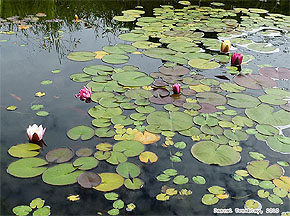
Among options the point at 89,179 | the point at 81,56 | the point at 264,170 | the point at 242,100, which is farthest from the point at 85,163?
the point at 81,56

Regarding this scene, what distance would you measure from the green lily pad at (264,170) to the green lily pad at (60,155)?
115 cm

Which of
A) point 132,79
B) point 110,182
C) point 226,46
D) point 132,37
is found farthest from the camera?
point 132,37

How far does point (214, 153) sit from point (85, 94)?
1.18 meters

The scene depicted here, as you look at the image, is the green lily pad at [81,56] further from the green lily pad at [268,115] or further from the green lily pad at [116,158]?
the green lily pad at [268,115]

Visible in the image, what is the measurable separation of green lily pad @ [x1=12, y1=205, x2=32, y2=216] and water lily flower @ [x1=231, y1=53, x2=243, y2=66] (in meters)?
2.56

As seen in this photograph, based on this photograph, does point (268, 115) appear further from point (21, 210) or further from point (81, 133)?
point (21, 210)

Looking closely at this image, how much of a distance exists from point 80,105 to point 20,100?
51 centimetres

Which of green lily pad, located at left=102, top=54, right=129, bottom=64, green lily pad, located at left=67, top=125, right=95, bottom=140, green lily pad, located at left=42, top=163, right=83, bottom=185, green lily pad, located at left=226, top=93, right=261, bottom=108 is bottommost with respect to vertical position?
green lily pad, located at left=42, top=163, right=83, bottom=185

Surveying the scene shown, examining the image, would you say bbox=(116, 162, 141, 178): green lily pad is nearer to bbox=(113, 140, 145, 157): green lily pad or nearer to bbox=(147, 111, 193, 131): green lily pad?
bbox=(113, 140, 145, 157): green lily pad

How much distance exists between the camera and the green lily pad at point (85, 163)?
189cm

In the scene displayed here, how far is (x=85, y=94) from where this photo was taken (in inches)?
103

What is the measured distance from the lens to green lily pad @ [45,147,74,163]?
195cm

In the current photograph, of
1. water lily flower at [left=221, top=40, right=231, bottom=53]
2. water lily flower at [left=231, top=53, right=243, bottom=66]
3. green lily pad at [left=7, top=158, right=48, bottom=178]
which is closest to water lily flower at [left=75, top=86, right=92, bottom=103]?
green lily pad at [left=7, top=158, right=48, bottom=178]

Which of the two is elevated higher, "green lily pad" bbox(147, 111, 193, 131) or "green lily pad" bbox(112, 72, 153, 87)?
"green lily pad" bbox(112, 72, 153, 87)
